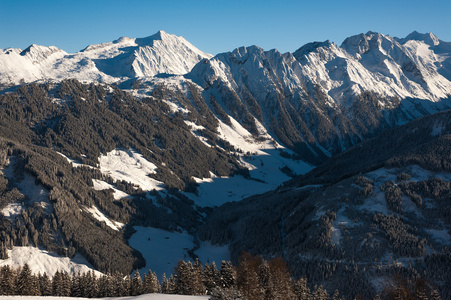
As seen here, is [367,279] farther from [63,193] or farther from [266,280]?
[63,193]

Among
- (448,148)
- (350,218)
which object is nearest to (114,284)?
(350,218)

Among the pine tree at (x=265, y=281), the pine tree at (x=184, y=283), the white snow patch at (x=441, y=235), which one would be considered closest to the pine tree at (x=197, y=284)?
the pine tree at (x=184, y=283)

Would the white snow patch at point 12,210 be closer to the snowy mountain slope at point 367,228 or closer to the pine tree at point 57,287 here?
the pine tree at point 57,287

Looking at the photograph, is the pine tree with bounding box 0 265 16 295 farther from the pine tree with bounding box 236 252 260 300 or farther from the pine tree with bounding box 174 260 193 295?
the pine tree with bounding box 236 252 260 300

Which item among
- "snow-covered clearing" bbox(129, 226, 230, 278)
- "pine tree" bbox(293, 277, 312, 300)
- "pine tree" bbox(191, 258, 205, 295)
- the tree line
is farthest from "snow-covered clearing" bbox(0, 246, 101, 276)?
"pine tree" bbox(293, 277, 312, 300)

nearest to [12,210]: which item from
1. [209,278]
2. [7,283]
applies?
[7,283]
